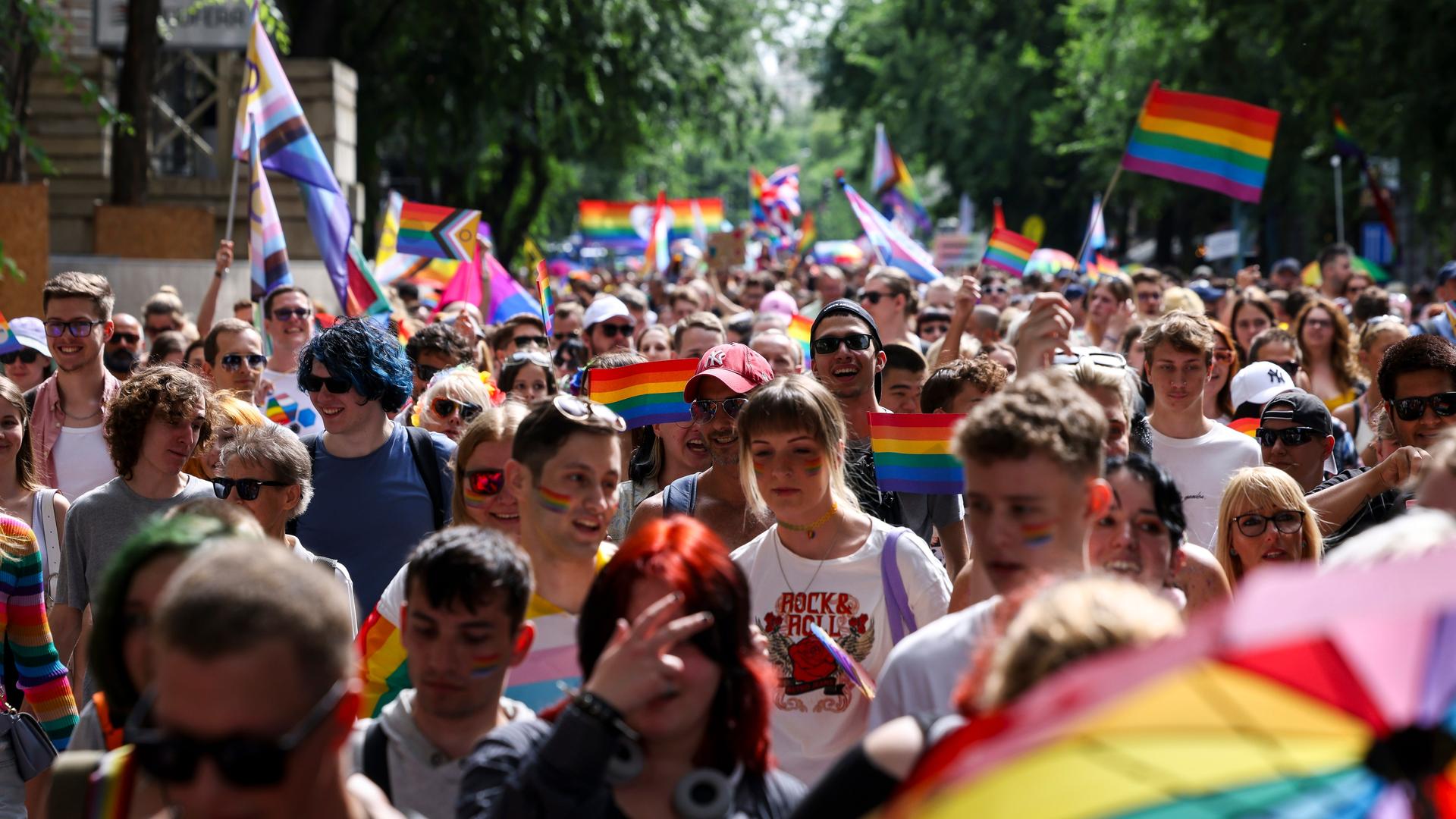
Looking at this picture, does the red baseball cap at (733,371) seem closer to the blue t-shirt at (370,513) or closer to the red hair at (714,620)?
the blue t-shirt at (370,513)

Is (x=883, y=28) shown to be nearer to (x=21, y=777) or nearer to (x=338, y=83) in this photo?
(x=338, y=83)

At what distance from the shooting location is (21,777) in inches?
187

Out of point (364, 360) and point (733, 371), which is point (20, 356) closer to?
point (364, 360)

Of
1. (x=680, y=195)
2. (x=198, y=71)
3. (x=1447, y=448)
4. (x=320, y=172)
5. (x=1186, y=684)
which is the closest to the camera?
(x=1186, y=684)

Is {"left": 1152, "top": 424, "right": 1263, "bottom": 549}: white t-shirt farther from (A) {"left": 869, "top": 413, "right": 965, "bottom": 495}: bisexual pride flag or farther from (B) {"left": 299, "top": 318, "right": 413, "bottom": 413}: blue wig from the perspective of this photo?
(B) {"left": 299, "top": 318, "right": 413, "bottom": 413}: blue wig

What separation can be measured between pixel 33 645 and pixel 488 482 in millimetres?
1328

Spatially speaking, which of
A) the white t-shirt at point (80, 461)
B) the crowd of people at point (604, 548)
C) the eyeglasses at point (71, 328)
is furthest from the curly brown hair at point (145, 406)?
the eyeglasses at point (71, 328)

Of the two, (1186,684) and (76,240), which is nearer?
(1186,684)

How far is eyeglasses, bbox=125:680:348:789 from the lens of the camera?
229 centimetres

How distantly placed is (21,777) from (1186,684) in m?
3.90

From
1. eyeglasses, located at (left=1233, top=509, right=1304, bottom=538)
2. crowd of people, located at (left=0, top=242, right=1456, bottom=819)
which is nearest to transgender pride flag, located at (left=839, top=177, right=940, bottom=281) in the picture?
crowd of people, located at (left=0, top=242, right=1456, bottom=819)

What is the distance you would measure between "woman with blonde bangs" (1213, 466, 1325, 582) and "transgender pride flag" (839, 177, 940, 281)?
695 cm

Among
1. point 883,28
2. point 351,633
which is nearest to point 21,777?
point 351,633

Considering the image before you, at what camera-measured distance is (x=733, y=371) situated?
5.93 metres
